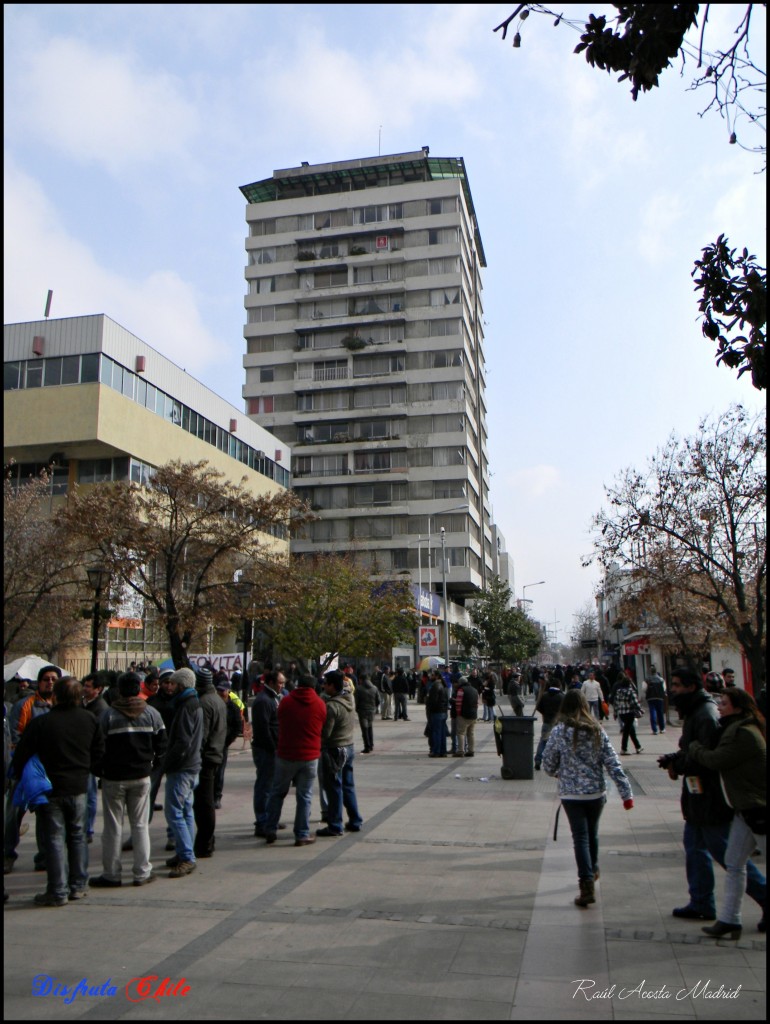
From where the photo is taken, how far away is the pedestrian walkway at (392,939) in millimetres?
4727

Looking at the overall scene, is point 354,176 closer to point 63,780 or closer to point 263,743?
point 263,743

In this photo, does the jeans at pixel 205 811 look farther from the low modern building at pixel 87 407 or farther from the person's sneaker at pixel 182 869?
the low modern building at pixel 87 407

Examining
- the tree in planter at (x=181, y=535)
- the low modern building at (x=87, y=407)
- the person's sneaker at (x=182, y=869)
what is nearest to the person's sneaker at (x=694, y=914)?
the person's sneaker at (x=182, y=869)

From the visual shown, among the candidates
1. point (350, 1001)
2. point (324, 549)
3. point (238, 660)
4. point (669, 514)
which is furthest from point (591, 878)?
point (324, 549)

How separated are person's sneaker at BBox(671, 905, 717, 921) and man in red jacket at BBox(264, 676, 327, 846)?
13.5 feet

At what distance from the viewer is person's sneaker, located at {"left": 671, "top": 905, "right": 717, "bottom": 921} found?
6.17 m

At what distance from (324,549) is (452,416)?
14887 millimetres

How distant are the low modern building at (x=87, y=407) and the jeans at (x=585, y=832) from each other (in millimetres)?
27304

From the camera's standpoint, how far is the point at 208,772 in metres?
8.58

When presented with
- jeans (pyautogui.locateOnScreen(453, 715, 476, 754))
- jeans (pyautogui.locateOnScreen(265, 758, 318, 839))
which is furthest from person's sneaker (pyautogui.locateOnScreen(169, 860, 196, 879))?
jeans (pyautogui.locateOnScreen(453, 715, 476, 754))

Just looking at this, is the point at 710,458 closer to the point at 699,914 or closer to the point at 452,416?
the point at 699,914

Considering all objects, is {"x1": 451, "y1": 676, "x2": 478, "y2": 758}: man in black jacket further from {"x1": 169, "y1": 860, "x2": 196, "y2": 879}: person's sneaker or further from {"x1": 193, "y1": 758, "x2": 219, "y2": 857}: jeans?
{"x1": 169, "y1": 860, "x2": 196, "y2": 879}: person's sneaker

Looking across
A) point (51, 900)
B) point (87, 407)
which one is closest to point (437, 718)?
point (51, 900)

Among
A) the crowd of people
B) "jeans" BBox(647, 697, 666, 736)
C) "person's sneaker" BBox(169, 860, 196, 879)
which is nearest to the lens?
the crowd of people
